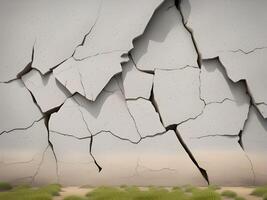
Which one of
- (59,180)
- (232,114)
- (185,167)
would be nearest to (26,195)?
(59,180)

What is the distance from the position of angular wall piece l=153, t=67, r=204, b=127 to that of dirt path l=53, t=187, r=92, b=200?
0.83 metres

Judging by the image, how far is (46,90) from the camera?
9.28ft

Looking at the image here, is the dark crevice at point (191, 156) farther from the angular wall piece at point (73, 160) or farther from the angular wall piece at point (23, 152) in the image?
the angular wall piece at point (23, 152)

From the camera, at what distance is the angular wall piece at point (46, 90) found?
2811mm

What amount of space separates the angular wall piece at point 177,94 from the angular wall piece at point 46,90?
784 mm

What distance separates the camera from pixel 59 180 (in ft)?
8.94

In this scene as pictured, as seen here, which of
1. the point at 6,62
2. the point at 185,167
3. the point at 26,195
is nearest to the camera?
the point at 26,195

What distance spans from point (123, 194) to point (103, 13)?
1.49 meters

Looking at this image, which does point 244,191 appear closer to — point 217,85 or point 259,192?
point 259,192

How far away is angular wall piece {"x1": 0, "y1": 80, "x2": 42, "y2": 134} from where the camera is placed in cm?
282

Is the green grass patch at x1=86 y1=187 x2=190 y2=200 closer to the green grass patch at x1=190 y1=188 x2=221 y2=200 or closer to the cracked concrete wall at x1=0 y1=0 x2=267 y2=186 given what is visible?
the green grass patch at x1=190 y1=188 x2=221 y2=200

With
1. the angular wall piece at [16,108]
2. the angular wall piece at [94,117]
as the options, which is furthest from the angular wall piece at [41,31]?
the angular wall piece at [94,117]

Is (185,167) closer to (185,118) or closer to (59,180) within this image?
(185,118)

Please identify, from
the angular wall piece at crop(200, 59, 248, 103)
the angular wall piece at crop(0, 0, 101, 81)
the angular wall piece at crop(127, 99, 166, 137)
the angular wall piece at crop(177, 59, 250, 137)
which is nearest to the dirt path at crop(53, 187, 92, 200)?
the angular wall piece at crop(127, 99, 166, 137)
